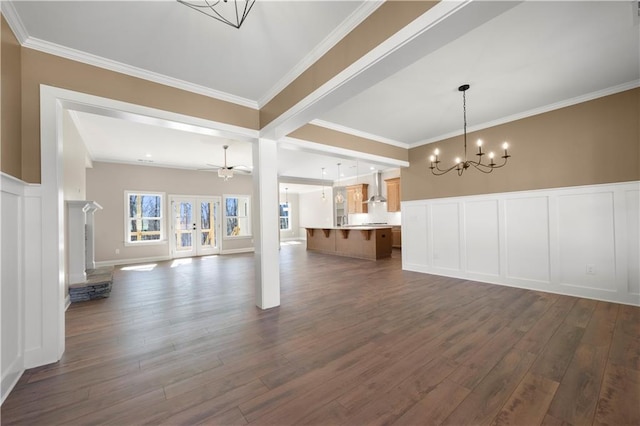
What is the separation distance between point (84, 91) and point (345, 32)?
8.01ft

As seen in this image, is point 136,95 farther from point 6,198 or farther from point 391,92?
point 391,92

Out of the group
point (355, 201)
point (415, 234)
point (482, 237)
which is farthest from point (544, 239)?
point (355, 201)

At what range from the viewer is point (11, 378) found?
184 cm

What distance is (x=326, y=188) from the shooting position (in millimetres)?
12234

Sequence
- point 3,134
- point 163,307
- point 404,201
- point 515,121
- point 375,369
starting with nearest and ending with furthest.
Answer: point 3,134
point 375,369
point 163,307
point 515,121
point 404,201

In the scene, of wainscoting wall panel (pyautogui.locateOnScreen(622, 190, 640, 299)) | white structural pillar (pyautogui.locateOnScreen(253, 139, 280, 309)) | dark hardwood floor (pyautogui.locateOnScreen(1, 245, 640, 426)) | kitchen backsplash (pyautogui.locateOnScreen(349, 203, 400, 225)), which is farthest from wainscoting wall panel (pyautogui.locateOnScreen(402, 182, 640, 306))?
kitchen backsplash (pyautogui.locateOnScreen(349, 203, 400, 225))

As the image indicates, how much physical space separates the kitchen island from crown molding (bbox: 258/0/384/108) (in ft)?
16.6

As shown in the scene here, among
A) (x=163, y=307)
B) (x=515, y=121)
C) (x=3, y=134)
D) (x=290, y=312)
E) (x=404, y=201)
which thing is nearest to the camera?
(x=3, y=134)

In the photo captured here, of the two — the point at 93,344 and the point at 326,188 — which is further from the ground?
the point at 326,188

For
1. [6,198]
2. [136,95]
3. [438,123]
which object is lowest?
[6,198]

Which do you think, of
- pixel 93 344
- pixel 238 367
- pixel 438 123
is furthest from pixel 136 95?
pixel 438 123

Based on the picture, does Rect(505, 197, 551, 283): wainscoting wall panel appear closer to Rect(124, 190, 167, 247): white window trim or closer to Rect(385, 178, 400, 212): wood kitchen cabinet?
Rect(385, 178, 400, 212): wood kitchen cabinet

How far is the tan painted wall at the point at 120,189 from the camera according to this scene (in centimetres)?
697

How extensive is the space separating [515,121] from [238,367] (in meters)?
5.20
